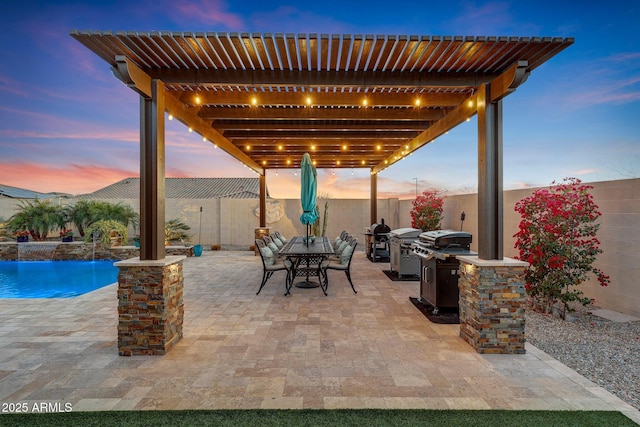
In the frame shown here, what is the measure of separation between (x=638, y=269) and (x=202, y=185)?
87.1 feet

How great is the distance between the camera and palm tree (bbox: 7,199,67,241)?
417 inches

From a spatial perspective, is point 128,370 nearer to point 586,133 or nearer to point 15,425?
point 15,425

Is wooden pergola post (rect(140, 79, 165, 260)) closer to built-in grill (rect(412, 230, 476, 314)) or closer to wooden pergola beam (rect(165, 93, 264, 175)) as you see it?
wooden pergola beam (rect(165, 93, 264, 175))

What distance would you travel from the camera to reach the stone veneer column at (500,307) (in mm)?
3100

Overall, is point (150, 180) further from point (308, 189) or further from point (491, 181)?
point (491, 181)

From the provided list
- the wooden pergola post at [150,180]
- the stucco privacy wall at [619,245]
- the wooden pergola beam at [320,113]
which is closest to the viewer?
the wooden pergola post at [150,180]

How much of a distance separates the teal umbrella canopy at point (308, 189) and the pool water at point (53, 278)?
522cm

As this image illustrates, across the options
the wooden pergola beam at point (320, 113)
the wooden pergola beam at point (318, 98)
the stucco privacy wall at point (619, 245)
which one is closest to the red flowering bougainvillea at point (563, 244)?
the stucco privacy wall at point (619, 245)

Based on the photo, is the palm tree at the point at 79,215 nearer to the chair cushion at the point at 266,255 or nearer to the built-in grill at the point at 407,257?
the chair cushion at the point at 266,255

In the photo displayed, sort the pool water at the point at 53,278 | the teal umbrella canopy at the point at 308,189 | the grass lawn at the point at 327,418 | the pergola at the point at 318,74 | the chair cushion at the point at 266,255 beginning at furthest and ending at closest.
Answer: the pool water at the point at 53,278, the teal umbrella canopy at the point at 308,189, the chair cushion at the point at 266,255, the pergola at the point at 318,74, the grass lawn at the point at 327,418

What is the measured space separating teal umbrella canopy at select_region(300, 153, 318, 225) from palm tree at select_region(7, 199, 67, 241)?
1017cm

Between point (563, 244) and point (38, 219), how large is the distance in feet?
48.3

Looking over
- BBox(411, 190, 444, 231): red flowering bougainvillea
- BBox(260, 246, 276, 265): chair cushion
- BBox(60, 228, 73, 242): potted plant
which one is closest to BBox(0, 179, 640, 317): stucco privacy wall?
BBox(411, 190, 444, 231): red flowering bougainvillea

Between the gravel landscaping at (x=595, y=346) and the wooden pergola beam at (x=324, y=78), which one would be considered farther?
the wooden pergola beam at (x=324, y=78)
